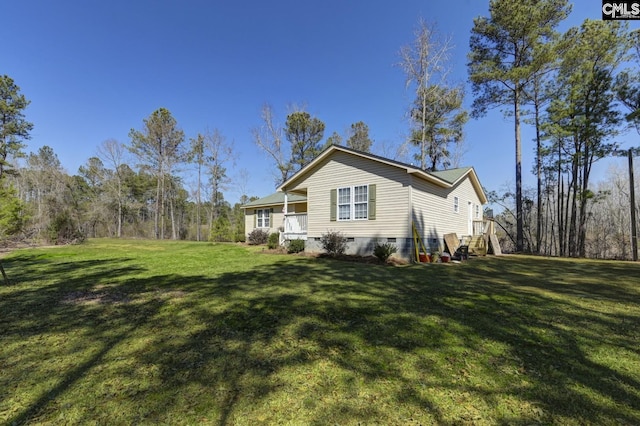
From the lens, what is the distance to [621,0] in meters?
10.1

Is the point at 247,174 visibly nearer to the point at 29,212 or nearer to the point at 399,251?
the point at 29,212

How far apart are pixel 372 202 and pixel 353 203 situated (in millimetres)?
949

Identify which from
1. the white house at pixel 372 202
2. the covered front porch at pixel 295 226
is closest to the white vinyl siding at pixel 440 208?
the white house at pixel 372 202

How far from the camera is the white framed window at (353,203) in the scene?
460 inches

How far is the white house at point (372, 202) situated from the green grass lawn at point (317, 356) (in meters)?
5.75

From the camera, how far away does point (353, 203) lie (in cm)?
1195

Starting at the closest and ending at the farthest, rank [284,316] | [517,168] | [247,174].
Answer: [284,316] → [517,168] → [247,174]

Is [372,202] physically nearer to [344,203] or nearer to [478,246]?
[344,203]

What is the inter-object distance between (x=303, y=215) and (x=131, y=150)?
25.7 m

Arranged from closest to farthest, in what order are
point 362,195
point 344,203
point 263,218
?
point 362,195 → point 344,203 → point 263,218

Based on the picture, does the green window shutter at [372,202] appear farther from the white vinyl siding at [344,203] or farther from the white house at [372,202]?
the white vinyl siding at [344,203]

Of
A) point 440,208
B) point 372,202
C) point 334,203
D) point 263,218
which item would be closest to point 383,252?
point 372,202

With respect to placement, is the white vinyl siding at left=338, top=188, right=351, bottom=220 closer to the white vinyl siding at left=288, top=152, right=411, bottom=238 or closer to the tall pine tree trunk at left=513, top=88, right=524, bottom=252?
the white vinyl siding at left=288, top=152, right=411, bottom=238

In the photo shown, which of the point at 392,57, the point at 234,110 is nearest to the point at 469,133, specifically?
the point at 392,57
